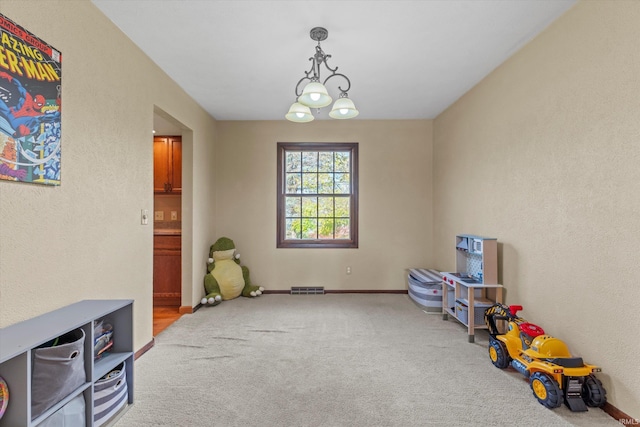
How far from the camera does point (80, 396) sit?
5.70 feet

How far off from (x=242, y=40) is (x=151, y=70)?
3.37 ft

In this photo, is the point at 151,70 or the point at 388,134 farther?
the point at 388,134

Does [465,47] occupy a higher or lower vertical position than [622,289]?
higher

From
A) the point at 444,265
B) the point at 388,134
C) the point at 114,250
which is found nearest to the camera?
the point at 114,250

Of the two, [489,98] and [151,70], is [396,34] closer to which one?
[489,98]

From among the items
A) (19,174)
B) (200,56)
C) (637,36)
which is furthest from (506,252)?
(19,174)

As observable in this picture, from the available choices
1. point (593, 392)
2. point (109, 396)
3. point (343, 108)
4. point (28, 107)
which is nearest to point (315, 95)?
point (343, 108)

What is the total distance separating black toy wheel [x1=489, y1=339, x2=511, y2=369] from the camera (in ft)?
8.39

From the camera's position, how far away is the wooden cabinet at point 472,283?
3.17m

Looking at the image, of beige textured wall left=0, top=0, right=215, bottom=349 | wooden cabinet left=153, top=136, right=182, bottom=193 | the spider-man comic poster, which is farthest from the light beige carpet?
wooden cabinet left=153, top=136, right=182, bottom=193

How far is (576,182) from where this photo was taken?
89.5 inches

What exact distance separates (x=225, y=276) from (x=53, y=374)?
3044 mm

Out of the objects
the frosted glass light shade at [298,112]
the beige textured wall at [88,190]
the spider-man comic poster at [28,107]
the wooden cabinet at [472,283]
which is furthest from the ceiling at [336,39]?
the wooden cabinet at [472,283]

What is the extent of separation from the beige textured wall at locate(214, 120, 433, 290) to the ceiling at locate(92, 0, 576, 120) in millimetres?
1145
